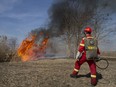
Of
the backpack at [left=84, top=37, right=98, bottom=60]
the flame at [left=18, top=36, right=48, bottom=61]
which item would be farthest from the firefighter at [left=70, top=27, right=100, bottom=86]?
the flame at [left=18, top=36, right=48, bottom=61]

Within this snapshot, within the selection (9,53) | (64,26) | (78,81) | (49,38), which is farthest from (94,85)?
(64,26)

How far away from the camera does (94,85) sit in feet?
33.3

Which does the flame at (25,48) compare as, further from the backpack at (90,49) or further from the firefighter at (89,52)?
the backpack at (90,49)

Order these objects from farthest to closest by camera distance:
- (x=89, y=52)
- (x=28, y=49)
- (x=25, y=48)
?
(x=28, y=49) < (x=25, y=48) < (x=89, y=52)

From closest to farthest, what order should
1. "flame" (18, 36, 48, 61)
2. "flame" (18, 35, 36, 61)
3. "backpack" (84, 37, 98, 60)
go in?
"backpack" (84, 37, 98, 60), "flame" (18, 35, 36, 61), "flame" (18, 36, 48, 61)

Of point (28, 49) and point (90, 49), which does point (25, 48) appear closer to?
point (28, 49)

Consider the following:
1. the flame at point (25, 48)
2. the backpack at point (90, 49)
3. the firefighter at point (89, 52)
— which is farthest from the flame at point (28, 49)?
the backpack at point (90, 49)

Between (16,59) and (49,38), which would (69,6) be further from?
(16,59)

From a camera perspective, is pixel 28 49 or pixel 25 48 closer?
pixel 25 48

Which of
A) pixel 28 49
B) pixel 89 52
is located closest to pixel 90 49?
pixel 89 52

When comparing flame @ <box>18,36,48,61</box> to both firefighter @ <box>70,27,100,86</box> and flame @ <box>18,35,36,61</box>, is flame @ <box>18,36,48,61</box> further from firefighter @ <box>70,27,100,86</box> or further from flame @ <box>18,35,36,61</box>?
firefighter @ <box>70,27,100,86</box>

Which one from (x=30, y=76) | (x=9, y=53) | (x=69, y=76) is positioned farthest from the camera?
(x=9, y=53)

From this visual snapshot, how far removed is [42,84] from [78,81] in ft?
5.97

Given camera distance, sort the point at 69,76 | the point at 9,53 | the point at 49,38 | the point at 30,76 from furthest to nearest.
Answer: the point at 49,38 < the point at 9,53 < the point at 69,76 < the point at 30,76
